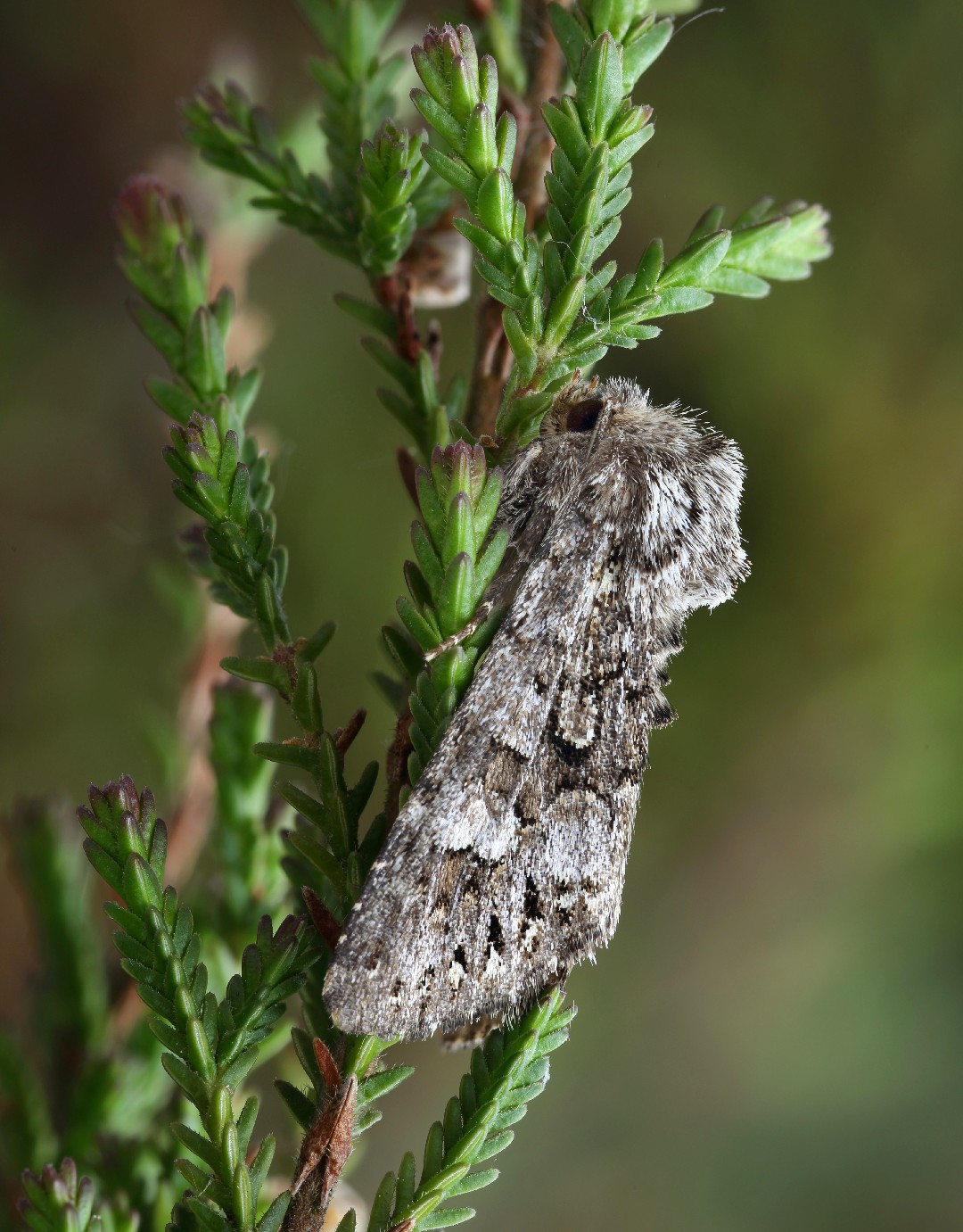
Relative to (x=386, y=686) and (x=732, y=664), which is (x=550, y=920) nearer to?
(x=386, y=686)

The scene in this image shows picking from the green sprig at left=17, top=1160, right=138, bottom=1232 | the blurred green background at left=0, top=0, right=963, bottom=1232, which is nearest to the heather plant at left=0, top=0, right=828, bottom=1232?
the green sprig at left=17, top=1160, right=138, bottom=1232

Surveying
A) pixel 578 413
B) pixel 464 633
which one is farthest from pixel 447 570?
pixel 578 413

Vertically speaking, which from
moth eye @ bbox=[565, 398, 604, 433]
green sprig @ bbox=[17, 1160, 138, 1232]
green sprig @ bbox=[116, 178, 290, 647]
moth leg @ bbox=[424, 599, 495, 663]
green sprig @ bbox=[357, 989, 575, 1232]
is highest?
green sprig @ bbox=[116, 178, 290, 647]

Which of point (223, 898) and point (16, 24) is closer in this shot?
point (223, 898)

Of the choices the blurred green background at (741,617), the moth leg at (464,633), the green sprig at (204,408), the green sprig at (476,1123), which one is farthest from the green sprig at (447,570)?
the blurred green background at (741,617)

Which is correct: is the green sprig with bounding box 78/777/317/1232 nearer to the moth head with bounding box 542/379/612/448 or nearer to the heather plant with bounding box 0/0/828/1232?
the heather plant with bounding box 0/0/828/1232

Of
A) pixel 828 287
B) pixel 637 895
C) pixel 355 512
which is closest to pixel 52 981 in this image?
pixel 355 512

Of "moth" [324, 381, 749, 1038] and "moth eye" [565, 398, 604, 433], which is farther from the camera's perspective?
"moth eye" [565, 398, 604, 433]
